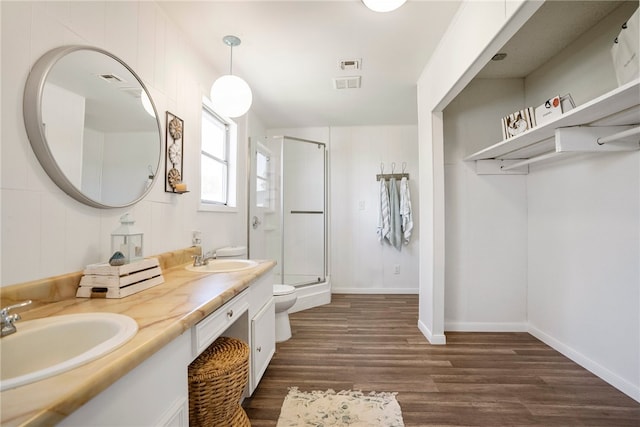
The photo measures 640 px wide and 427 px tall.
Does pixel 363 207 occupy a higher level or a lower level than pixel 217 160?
lower

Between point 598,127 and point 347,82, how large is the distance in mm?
1856

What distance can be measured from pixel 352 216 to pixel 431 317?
1931 mm

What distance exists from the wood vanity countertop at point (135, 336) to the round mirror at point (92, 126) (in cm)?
47

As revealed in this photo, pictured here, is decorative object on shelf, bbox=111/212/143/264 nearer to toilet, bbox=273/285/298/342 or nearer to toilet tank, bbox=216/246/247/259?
toilet tank, bbox=216/246/247/259

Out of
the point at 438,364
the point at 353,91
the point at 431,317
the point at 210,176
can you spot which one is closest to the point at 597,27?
the point at 353,91

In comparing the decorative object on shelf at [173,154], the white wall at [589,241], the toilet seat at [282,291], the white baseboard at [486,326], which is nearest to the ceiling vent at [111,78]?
the decorative object on shelf at [173,154]

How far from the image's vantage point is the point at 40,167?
105cm

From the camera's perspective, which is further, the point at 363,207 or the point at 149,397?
the point at 363,207

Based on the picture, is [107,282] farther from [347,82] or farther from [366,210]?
[366,210]

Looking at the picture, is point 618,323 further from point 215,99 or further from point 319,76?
point 215,99

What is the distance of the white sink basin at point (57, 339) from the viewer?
2.46 feet

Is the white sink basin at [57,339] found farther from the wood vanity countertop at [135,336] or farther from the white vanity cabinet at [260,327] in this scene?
the white vanity cabinet at [260,327]

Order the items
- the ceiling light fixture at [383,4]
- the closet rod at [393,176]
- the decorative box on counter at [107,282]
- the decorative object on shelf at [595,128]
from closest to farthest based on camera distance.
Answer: the decorative box on counter at [107,282] < the decorative object on shelf at [595,128] < the ceiling light fixture at [383,4] < the closet rod at [393,176]

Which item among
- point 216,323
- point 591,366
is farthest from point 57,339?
point 591,366
